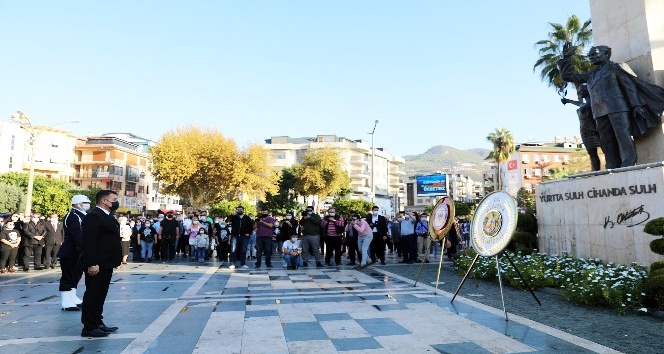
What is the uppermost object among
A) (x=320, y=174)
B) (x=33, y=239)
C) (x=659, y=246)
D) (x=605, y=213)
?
(x=320, y=174)

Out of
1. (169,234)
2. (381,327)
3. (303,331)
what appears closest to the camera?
(303,331)

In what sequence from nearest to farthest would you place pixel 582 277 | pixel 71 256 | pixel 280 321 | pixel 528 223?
1. pixel 280 321
2. pixel 71 256
3. pixel 582 277
4. pixel 528 223

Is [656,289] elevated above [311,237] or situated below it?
below

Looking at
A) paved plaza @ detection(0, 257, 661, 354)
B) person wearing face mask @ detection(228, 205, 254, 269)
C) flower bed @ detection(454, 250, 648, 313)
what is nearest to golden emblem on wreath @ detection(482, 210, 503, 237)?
paved plaza @ detection(0, 257, 661, 354)

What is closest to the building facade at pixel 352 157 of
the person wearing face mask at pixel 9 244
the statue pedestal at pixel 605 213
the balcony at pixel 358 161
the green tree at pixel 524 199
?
the balcony at pixel 358 161

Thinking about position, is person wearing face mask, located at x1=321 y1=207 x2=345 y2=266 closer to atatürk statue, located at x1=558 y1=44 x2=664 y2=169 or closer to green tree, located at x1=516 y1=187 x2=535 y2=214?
atatürk statue, located at x1=558 y1=44 x2=664 y2=169

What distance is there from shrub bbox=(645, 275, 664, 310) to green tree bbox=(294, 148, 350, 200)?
168ft

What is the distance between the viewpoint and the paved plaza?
4.59 metres

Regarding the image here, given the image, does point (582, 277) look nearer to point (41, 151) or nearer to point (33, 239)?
point (33, 239)

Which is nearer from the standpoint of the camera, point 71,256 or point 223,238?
point 71,256

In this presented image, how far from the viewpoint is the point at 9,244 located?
→ 40.5ft

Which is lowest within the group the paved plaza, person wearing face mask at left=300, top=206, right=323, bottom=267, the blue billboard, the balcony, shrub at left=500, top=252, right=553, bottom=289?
the paved plaza

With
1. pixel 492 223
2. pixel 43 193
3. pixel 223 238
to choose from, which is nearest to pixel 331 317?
pixel 492 223
